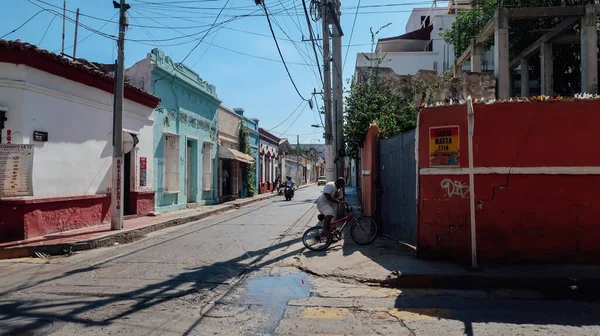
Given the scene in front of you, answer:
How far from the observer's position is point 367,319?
495 cm

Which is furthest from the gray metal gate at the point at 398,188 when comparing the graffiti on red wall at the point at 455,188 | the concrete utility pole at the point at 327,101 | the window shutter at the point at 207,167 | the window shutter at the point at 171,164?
the window shutter at the point at 207,167

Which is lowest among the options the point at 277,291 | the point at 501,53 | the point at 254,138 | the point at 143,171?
the point at 277,291

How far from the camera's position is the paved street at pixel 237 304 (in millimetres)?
4590

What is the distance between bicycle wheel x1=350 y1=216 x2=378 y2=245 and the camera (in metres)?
9.42

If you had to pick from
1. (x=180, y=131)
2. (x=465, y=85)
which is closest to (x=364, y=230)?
(x=180, y=131)

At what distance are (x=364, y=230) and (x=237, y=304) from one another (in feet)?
14.9

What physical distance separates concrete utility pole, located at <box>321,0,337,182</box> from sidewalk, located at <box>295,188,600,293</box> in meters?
4.61

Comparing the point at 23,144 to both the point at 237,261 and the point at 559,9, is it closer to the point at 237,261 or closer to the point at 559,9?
the point at 237,261

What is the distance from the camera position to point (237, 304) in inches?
215

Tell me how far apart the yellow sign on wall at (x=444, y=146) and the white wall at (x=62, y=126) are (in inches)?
344

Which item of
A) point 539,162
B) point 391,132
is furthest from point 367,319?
point 391,132

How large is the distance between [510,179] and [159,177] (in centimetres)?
1272

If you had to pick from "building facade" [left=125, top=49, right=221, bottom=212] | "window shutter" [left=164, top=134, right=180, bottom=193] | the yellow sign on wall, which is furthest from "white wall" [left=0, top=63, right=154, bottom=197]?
the yellow sign on wall

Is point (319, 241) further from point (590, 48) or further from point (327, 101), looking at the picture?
point (590, 48)
